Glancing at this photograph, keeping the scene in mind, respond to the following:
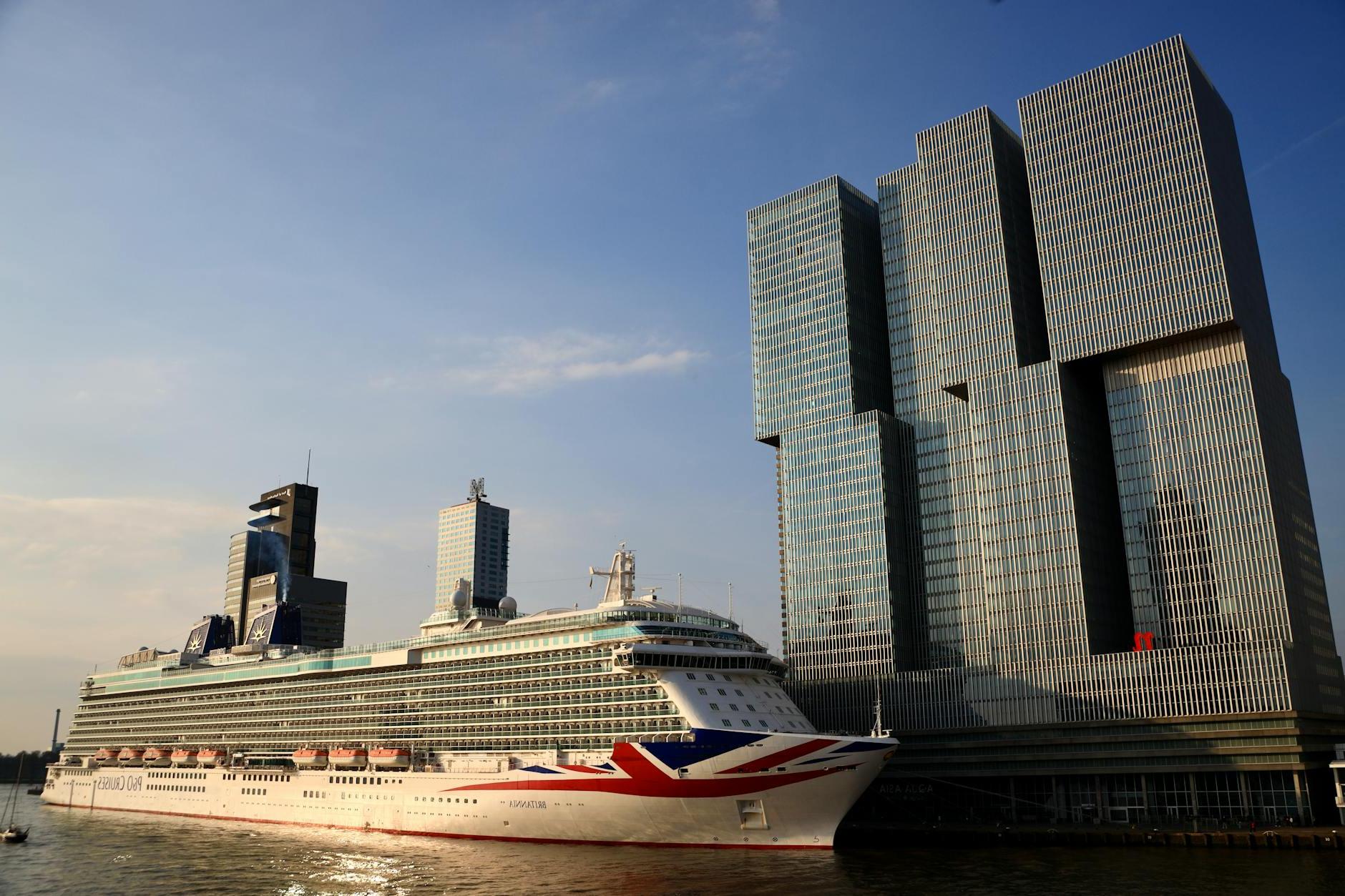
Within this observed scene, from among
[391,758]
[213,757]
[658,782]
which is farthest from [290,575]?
[658,782]

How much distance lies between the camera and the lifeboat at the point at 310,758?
9575 centimetres

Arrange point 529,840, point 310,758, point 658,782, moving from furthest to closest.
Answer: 1. point 310,758
2. point 529,840
3. point 658,782

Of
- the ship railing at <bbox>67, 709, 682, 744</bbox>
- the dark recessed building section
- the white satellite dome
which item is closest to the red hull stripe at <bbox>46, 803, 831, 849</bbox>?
the ship railing at <bbox>67, 709, 682, 744</bbox>

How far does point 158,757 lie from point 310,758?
113 feet

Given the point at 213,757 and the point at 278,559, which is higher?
the point at 278,559

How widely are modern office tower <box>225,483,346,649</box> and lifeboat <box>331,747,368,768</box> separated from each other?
92.9 m

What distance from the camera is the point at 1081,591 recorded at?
10275 centimetres

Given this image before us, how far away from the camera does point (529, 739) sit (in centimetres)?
8088

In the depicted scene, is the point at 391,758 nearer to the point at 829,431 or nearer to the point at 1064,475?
the point at 829,431

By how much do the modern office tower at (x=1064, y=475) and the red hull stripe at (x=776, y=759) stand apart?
1664 inches

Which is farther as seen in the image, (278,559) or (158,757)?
(278,559)

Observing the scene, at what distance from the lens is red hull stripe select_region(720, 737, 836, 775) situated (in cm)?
6638

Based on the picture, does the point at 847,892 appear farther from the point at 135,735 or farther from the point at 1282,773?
the point at 135,735

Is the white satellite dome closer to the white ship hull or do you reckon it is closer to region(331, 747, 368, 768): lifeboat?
region(331, 747, 368, 768): lifeboat
